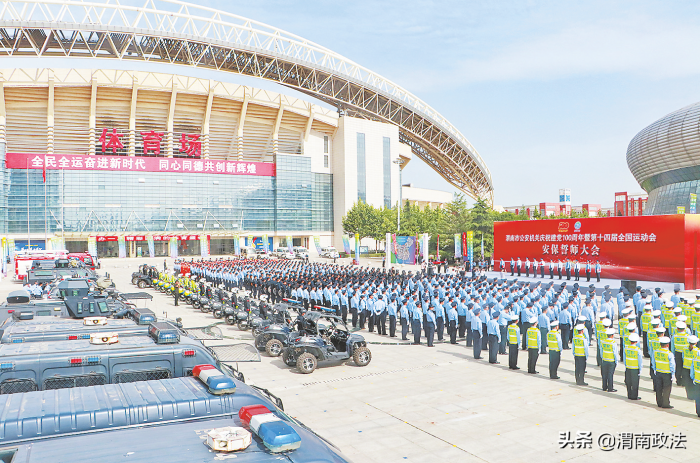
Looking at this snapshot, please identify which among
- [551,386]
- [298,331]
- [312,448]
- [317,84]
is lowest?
[551,386]

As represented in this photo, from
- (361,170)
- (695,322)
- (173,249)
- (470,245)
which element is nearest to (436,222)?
(361,170)

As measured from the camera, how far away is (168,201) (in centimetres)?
6016

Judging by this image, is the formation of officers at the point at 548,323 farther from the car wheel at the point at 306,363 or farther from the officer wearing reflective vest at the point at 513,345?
the car wheel at the point at 306,363

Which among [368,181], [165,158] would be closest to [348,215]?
[368,181]

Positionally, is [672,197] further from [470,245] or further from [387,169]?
[387,169]

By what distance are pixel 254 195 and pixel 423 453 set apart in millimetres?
59623

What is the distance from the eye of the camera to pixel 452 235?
46.6 metres

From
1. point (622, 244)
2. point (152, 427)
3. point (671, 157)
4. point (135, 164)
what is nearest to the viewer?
point (152, 427)

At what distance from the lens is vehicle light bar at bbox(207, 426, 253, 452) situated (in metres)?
3.08

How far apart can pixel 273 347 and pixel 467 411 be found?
564 cm

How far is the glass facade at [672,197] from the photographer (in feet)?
172

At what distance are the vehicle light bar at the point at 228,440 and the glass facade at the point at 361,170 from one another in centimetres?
6373

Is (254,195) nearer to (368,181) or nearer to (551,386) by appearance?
(368,181)

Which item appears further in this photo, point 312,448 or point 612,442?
point 612,442
